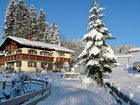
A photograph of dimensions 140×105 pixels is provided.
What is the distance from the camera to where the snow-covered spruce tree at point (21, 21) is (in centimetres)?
8522

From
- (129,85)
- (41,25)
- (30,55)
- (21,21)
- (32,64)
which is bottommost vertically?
(129,85)

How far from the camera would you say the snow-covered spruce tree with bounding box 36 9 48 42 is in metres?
89.8

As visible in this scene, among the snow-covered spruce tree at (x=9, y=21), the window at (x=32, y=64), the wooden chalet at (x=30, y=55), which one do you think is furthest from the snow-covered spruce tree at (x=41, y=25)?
the window at (x=32, y=64)

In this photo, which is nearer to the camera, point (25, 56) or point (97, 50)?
point (97, 50)

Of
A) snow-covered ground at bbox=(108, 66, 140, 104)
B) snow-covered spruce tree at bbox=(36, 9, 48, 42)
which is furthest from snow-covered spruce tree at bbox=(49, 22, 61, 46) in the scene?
snow-covered ground at bbox=(108, 66, 140, 104)

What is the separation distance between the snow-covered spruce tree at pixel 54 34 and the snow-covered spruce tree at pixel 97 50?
183 ft

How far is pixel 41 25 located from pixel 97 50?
59.4 m

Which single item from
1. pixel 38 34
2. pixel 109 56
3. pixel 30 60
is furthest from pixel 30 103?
pixel 38 34

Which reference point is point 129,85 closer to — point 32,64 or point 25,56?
point 25,56

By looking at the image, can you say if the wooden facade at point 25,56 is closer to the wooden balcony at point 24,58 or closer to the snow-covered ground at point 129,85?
the wooden balcony at point 24,58

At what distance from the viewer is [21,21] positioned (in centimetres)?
8738

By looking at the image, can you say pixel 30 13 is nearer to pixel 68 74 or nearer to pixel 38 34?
pixel 38 34

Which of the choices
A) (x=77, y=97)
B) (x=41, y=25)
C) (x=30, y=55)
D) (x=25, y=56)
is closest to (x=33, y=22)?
(x=41, y=25)

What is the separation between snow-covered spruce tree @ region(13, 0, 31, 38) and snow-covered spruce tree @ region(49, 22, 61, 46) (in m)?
8.89
